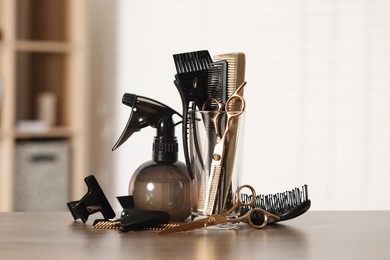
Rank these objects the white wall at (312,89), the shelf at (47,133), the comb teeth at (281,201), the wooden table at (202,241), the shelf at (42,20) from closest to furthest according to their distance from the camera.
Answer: the wooden table at (202,241), the comb teeth at (281,201), the white wall at (312,89), the shelf at (47,133), the shelf at (42,20)

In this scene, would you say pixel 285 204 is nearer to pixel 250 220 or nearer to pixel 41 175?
pixel 250 220

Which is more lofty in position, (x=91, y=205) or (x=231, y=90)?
(x=231, y=90)

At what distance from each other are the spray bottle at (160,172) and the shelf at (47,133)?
2127 millimetres

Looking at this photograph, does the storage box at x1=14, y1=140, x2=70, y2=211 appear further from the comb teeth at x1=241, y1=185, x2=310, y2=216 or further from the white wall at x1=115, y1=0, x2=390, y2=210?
the comb teeth at x1=241, y1=185, x2=310, y2=216

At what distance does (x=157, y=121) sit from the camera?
103 cm

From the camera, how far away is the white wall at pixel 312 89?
9.10 feet

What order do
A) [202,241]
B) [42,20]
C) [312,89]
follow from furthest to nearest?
[42,20] → [312,89] → [202,241]

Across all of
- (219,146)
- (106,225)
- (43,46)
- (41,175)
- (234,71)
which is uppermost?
(43,46)

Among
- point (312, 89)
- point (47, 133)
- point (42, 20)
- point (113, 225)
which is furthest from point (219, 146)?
point (42, 20)

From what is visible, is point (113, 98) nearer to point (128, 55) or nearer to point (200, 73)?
point (128, 55)

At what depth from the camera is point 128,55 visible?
3.35 m

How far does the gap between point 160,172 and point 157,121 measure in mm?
80

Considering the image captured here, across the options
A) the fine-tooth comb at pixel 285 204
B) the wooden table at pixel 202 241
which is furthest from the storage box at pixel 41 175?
the fine-tooth comb at pixel 285 204

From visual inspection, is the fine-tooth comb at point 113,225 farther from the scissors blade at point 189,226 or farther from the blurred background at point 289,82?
the blurred background at point 289,82
